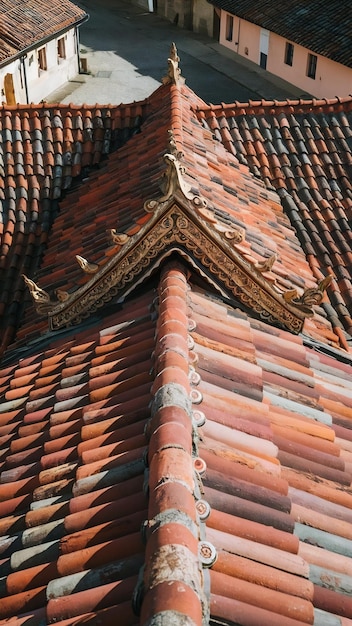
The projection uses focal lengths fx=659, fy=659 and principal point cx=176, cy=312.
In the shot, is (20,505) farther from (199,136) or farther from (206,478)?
(199,136)

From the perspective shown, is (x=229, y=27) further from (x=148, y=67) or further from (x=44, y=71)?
(x=44, y=71)

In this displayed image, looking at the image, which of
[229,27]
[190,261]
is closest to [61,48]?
[229,27]

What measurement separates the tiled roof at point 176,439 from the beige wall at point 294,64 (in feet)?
90.2

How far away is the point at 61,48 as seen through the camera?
129 feet

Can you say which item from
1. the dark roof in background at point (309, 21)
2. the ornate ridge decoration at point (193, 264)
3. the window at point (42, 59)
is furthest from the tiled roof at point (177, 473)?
the window at point (42, 59)

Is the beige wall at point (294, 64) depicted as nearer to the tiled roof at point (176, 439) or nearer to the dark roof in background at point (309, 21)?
the dark roof in background at point (309, 21)

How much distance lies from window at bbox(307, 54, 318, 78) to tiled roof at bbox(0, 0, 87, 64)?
13.8 metres

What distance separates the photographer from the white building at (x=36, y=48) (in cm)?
3294

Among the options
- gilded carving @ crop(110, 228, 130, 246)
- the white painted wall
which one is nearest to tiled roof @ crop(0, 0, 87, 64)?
the white painted wall

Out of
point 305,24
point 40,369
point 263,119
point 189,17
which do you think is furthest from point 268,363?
point 189,17

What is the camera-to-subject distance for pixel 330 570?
5820 mm

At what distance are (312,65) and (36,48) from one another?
15.5 m

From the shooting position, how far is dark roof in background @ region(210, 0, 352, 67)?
3528cm

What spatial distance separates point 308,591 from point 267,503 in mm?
851
